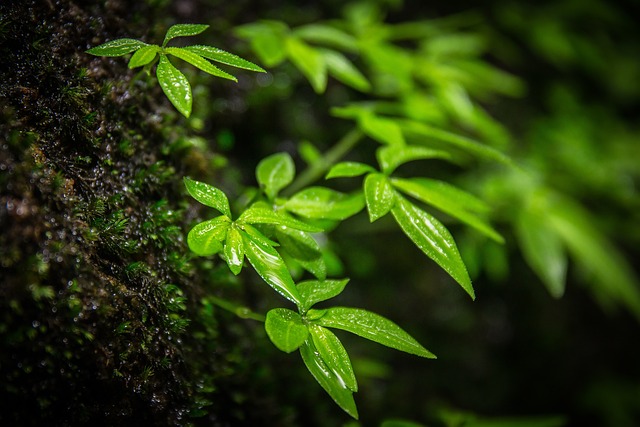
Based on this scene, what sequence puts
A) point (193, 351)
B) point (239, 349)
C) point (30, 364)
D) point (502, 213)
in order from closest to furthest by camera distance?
1. point (30, 364)
2. point (193, 351)
3. point (239, 349)
4. point (502, 213)

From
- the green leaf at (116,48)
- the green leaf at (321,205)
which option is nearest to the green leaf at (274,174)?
the green leaf at (321,205)

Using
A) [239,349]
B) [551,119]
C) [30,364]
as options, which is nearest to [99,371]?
[30,364]

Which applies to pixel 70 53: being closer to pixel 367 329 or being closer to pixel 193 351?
pixel 193 351

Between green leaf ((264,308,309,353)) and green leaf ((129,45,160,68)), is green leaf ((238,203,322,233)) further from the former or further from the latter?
green leaf ((129,45,160,68))

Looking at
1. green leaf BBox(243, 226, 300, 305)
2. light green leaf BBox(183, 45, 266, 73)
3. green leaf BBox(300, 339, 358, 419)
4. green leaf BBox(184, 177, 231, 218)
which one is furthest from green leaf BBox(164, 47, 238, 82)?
green leaf BBox(300, 339, 358, 419)

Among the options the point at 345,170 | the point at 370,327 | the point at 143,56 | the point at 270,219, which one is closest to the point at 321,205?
the point at 345,170

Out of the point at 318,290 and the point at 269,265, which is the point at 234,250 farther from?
the point at 318,290
